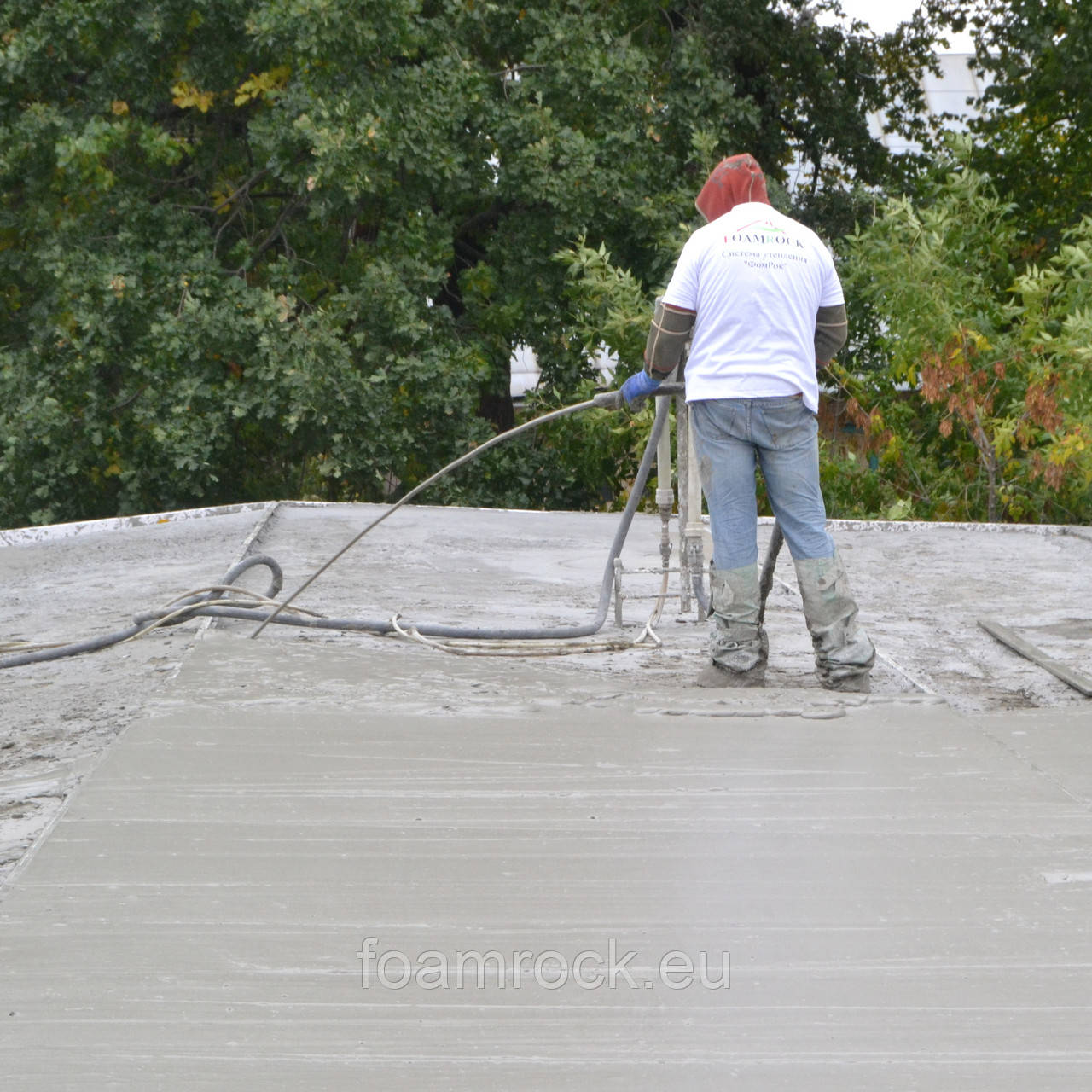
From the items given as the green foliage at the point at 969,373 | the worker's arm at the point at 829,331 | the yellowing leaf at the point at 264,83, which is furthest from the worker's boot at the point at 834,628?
the yellowing leaf at the point at 264,83

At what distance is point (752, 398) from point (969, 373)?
6.12 metres

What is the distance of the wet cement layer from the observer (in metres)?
2.29

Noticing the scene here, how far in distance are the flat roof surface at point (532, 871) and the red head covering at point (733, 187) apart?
153 cm

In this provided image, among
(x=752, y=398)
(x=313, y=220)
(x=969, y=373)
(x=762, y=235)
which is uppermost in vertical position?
(x=313, y=220)

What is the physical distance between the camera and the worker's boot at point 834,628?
4.51 m

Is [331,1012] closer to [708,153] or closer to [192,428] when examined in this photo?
[192,428]

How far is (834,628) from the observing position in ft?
14.8

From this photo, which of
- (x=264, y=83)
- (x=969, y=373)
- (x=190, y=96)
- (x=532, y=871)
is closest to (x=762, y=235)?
(x=532, y=871)

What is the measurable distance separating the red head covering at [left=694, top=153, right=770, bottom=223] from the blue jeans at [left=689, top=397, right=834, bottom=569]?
0.63m

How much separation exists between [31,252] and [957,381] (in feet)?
28.2

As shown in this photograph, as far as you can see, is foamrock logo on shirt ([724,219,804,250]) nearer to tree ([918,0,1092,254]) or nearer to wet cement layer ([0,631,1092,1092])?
wet cement layer ([0,631,1092,1092])

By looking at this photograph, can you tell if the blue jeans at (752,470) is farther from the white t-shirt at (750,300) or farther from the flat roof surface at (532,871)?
the flat roof surface at (532,871)

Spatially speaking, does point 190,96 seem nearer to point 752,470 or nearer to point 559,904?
point 752,470

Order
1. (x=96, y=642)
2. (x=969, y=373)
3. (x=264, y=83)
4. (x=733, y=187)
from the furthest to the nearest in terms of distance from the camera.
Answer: (x=264, y=83) < (x=969, y=373) < (x=96, y=642) < (x=733, y=187)
